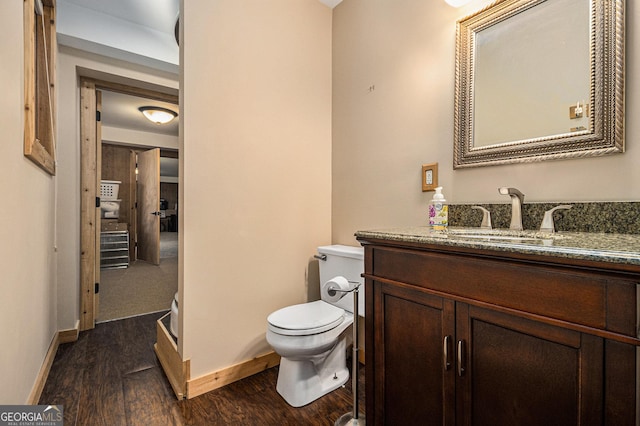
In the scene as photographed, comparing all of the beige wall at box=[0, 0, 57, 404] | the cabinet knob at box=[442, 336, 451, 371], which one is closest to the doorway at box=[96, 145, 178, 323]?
the beige wall at box=[0, 0, 57, 404]

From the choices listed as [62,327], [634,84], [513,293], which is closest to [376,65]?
[634,84]

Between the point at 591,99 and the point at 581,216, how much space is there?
44 cm

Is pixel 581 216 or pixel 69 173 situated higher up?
pixel 69 173

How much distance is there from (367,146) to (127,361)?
2.17 m

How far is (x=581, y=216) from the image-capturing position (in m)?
1.13

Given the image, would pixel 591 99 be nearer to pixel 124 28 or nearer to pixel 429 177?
pixel 429 177

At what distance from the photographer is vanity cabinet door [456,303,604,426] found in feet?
2.26

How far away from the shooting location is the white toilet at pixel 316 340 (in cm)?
152

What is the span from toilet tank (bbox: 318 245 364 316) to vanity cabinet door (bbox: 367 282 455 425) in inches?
22.9

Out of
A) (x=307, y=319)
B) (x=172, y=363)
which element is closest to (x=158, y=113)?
(x=172, y=363)

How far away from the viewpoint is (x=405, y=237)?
1.04m

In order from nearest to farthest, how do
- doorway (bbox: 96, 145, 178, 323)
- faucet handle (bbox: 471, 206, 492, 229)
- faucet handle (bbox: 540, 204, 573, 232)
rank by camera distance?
faucet handle (bbox: 540, 204, 573, 232), faucet handle (bbox: 471, 206, 492, 229), doorway (bbox: 96, 145, 178, 323)

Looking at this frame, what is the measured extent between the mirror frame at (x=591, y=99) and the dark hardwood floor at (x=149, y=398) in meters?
1.48

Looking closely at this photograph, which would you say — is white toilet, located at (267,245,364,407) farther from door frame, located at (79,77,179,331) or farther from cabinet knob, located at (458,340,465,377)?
door frame, located at (79,77,179,331)
